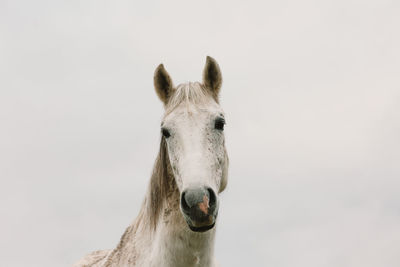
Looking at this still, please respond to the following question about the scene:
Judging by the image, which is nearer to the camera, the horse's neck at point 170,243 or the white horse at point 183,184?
the white horse at point 183,184

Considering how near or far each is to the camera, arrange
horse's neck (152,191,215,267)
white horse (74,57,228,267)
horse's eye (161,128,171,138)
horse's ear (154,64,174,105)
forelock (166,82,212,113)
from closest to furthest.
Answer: white horse (74,57,228,267) → horse's neck (152,191,215,267) → horse's eye (161,128,171,138) → forelock (166,82,212,113) → horse's ear (154,64,174,105)

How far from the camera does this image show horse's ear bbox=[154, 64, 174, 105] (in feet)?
17.7

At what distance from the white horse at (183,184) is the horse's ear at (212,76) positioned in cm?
1

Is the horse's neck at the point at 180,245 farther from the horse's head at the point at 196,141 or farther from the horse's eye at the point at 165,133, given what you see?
the horse's eye at the point at 165,133

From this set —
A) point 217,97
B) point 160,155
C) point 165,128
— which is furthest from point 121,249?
point 217,97

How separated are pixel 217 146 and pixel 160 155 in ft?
2.26

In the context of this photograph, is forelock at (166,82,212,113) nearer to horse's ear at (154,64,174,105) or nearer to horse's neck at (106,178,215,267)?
horse's ear at (154,64,174,105)

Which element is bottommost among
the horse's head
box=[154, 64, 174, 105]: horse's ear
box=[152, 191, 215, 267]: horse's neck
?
box=[152, 191, 215, 267]: horse's neck

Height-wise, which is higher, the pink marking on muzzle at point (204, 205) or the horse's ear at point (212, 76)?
the horse's ear at point (212, 76)

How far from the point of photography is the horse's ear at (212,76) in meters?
5.42

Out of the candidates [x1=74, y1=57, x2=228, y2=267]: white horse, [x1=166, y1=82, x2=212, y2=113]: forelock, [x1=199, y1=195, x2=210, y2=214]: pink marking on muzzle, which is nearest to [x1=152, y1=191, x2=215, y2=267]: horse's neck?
[x1=74, y1=57, x2=228, y2=267]: white horse

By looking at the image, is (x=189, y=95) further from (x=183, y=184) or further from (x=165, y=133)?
(x=183, y=184)

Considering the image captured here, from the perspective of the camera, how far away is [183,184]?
13.5 feet

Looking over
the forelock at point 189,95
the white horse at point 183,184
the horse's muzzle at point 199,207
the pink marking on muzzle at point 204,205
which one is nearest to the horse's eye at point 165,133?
the white horse at point 183,184
